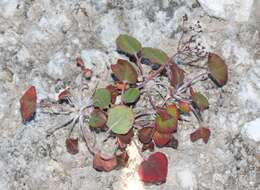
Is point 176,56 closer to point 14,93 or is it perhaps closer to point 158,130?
point 158,130

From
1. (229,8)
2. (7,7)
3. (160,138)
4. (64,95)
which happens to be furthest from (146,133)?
(7,7)

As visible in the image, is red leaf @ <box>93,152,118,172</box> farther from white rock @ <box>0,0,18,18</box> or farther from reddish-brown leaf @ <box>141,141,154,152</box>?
white rock @ <box>0,0,18,18</box>

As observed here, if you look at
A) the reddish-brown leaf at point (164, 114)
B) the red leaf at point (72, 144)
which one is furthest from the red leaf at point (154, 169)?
the red leaf at point (72, 144)

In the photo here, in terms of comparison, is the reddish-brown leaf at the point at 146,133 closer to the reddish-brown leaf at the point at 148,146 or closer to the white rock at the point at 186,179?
the reddish-brown leaf at the point at 148,146

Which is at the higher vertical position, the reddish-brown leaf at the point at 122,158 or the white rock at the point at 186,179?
the reddish-brown leaf at the point at 122,158

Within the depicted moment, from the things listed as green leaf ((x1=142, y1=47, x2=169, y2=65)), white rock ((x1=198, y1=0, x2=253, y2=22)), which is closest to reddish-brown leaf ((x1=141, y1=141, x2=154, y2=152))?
green leaf ((x1=142, y1=47, x2=169, y2=65))

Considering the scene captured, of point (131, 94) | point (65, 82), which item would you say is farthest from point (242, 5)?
point (65, 82)
